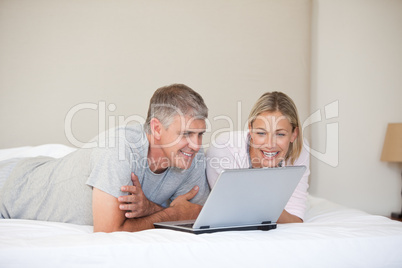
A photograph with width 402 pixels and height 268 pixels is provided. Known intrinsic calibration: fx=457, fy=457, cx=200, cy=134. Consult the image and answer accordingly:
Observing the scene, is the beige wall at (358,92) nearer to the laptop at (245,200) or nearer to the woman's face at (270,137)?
the woman's face at (270,137)

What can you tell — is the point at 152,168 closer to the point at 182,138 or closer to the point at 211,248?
the point at 182,138

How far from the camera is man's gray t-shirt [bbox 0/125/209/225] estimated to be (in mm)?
1577

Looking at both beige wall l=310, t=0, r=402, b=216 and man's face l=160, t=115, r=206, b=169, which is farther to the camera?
beige wall l=310, t=0, r=402, b=216

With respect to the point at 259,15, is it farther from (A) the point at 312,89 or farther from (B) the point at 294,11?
(A) the point at 312,89

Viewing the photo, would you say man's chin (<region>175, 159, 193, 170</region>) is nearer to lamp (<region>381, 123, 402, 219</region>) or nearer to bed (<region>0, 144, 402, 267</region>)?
bed (<region>0, 144, 402, 267</region>)

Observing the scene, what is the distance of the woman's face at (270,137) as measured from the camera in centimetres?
199

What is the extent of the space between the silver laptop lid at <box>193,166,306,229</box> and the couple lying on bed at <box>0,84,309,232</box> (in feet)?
1.08

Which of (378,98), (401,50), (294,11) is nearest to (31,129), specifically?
(294,11)

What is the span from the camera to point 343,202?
130 inches

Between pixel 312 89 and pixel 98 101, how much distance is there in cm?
150

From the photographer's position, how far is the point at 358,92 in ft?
10.8

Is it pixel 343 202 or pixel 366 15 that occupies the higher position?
pixel 366 15

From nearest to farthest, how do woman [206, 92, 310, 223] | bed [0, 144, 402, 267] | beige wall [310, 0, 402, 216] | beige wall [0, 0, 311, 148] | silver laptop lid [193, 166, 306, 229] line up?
1. bed [0, 144, 402, 267]
2. silver laptop lid [193, 166, 306, 229]
3. woman [206, 92, 310, 223]
4. beige wall [0, 0, 311, 148]
5. beige wall [310, 0, 402, 216]

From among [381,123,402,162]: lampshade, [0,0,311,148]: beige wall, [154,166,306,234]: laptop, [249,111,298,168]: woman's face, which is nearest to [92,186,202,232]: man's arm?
[154,166,306,234]: laptop
